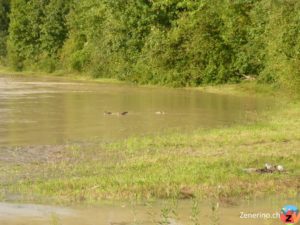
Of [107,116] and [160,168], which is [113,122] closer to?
[107,116]

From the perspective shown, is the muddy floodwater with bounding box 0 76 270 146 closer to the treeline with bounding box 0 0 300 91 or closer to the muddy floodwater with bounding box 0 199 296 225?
the treeline with bounding box 0 0 300 91

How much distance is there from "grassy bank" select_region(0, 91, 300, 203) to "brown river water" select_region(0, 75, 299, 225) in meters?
0.54

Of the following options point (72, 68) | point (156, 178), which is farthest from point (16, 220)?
point (72, 68)

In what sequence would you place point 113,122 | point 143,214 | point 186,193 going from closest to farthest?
point 143,214, point 186,193, point 113,122

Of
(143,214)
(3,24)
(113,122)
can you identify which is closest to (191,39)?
(113,122)

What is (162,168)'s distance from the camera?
10.9 m

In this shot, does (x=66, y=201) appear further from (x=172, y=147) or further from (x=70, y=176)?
(x=172, y=147)

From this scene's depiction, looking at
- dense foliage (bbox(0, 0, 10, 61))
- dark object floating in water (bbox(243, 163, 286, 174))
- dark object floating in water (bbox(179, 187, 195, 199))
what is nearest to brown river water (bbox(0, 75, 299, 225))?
dark object floating in water (bbox(179, 187, 195, 199))

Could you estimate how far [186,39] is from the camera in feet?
114

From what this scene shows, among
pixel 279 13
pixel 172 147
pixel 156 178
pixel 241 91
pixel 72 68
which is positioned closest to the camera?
pixel 156 178

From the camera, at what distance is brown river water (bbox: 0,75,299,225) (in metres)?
7.95

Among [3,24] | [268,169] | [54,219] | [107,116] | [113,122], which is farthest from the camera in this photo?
[3,24]

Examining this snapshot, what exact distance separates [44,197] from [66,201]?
0.42 metres

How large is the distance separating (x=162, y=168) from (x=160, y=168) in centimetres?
4
